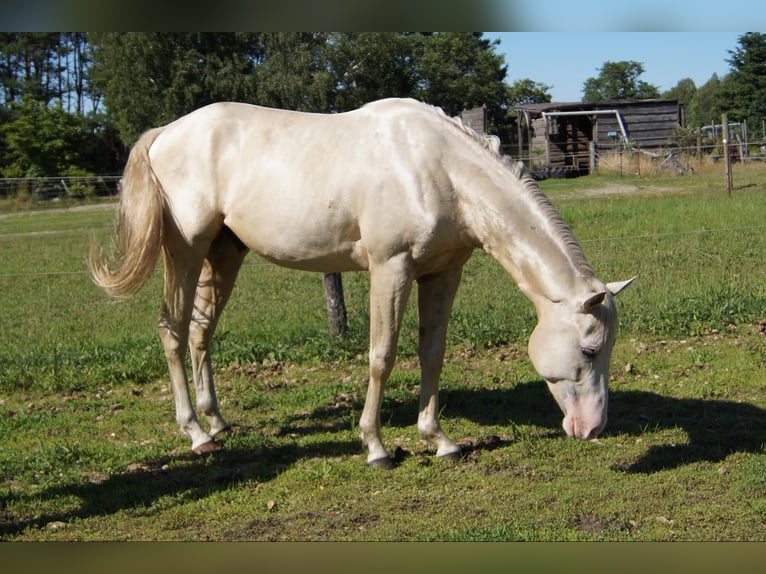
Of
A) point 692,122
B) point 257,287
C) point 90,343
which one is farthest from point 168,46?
point 692,122

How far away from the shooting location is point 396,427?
18.2 ft

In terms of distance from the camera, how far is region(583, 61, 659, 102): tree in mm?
62938

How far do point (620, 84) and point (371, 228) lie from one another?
64.5m

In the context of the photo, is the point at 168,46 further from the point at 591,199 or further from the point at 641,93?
the point at 641,93

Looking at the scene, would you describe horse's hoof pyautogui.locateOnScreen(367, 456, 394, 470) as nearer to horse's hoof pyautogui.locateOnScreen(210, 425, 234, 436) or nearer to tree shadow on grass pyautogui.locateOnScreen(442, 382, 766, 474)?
tree shadow on grass pyautogui.locateOnScreen(442, 382, 766, 474)

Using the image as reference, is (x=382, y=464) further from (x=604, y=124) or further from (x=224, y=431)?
(x=604, y=124)

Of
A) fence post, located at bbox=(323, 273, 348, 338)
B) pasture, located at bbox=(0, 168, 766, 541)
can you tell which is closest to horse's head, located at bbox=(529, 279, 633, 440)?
pasture, located at bbox=(0, 168, 766, 541)

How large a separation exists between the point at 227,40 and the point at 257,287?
719 centimetres

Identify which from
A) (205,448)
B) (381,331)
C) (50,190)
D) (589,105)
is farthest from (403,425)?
(589,105)

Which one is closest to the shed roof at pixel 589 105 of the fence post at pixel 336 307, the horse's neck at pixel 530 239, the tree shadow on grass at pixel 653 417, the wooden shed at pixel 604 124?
the wooden shed at pixel 604 124

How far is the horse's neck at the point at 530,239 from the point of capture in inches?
172

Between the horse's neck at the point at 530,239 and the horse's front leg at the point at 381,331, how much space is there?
1.84 feet

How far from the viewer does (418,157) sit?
4.56 metres

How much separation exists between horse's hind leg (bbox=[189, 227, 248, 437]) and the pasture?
0.30m
